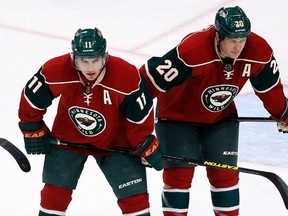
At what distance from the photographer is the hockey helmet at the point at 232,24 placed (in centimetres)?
436

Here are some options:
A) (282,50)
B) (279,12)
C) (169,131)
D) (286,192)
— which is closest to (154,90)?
(169,131)

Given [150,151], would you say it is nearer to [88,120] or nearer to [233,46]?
[88,120]

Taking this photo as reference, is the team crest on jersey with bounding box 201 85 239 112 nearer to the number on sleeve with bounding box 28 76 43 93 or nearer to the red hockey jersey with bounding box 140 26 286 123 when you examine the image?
the red hockey jersey with bounding box 140 26 286 123

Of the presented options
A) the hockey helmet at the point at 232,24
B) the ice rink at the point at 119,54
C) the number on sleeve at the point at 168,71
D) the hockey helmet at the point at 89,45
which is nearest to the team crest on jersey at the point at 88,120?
the hockey helmet at the point at 89,45

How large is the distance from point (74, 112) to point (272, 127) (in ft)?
7.17

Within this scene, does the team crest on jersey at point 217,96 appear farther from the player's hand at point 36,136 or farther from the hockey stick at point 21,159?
the hockey stick at point 21,159

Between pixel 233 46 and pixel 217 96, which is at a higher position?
pixel 233 46

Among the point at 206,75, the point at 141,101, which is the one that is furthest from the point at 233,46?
the point at 141,101

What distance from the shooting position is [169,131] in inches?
186

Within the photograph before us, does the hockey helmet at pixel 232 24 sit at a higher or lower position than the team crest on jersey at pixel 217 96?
higher

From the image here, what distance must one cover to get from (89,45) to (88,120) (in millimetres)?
331

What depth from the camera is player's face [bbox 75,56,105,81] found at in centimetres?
415

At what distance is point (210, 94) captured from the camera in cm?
456

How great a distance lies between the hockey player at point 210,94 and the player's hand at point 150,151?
0.86 feet
